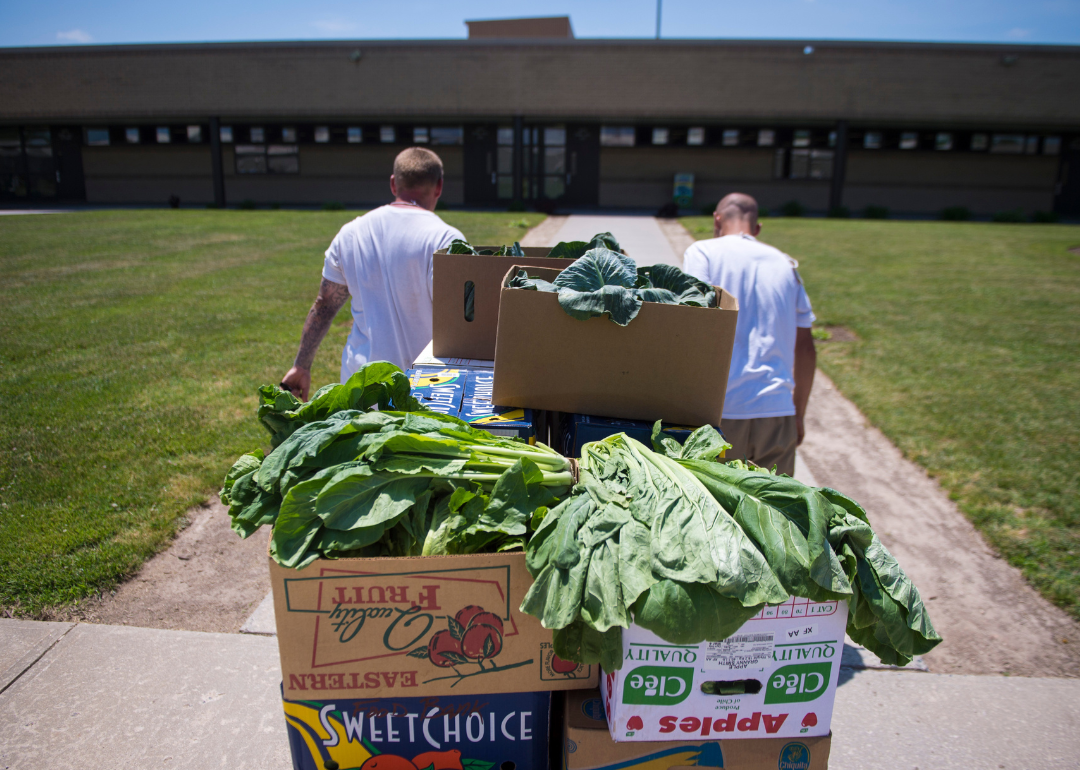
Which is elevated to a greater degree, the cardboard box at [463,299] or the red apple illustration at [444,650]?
the cardboard box at [463,299]

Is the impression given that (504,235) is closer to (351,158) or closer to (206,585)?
(206,585)

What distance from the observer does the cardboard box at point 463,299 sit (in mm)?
3006

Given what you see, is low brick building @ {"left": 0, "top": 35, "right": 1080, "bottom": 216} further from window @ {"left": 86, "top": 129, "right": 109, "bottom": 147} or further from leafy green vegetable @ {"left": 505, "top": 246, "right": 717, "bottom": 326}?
leafy green vegetable @ {"left": 505, "top": 246, "right": 717, "bottom": 326}

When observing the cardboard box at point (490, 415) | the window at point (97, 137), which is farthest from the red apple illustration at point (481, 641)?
the window at point (97, 137)

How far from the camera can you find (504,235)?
15.4 metres

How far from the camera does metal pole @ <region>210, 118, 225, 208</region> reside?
2548cm

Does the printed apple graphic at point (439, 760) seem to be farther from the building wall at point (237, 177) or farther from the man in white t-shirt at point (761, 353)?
the building wall at point (237, 177)

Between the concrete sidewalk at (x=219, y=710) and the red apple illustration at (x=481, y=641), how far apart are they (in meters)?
1.37

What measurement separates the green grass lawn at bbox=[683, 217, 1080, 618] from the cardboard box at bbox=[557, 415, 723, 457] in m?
2.86

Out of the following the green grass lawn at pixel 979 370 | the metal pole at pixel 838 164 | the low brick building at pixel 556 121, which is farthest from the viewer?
the metal pole at pixel 838 164

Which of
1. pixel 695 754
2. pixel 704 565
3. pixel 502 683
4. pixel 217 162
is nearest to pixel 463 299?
pixel 502 683

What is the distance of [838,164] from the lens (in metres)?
24.6

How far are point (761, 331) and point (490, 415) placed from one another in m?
1.74

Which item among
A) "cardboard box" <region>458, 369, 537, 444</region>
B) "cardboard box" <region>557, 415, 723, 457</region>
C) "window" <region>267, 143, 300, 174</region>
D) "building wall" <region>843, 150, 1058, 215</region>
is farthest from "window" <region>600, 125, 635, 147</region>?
"cardboard box" <region>557, 415, 723, 457</region>
